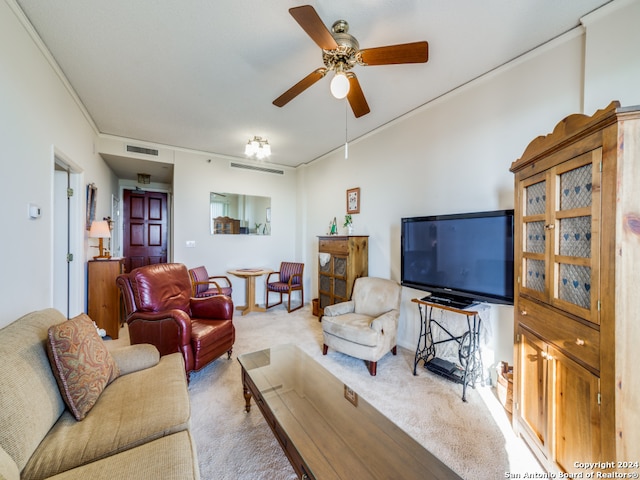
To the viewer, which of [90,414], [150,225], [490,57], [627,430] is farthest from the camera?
[150,225]

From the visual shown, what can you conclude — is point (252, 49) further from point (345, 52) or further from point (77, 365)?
point (77, 365)

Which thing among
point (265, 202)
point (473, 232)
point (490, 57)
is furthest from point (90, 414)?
point (265, 202)

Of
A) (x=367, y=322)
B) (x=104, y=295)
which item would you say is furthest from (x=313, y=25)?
(x=104, y=295)

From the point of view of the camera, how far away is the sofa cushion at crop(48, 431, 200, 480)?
35.6 inches

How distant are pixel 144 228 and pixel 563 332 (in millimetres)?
6554

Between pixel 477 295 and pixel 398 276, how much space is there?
45.3 inches

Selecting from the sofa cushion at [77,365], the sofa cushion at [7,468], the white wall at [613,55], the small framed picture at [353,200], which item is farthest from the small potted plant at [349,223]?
the sofa cushion at [7,468]

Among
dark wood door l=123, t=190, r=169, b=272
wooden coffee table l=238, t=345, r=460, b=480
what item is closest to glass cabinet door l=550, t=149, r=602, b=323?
wooden coffee table l=238, t=345, r=460, b=480

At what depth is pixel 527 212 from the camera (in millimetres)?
1621

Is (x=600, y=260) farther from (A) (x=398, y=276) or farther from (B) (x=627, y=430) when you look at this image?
(A) (x=398, y=276)

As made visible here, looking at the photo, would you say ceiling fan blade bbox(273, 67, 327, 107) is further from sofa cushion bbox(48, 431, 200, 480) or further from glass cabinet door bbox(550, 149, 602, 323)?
sofa cushion bbox(48, 431, 200, 480)

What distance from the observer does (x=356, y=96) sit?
2.04m

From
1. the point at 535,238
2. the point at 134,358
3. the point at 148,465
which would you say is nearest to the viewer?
the point at 148,465

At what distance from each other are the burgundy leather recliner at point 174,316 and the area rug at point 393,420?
295 mm
